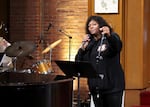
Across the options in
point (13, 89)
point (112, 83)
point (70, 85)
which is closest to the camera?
point (13, 89)

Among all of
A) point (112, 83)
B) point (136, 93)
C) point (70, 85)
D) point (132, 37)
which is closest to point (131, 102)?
point (136, 93)

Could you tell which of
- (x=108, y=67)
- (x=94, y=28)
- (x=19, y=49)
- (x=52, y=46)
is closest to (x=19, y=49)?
(x=19, y=49)

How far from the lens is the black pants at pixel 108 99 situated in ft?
16.3

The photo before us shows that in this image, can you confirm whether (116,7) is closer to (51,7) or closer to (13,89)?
(51,7)

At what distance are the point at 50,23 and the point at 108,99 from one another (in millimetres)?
3502

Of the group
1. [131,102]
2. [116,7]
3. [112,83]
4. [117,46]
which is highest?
[116,7]

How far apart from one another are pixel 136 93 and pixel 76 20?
179 cm

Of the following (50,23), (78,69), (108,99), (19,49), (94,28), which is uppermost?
(50,23)

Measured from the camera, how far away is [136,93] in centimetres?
732

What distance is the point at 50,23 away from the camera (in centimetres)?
819

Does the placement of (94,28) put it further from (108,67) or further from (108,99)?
(108,99)

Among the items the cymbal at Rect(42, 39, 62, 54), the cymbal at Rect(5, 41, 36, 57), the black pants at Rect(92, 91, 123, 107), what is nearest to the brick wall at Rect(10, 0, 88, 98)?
the cymbal at Rect(42, 39, 62, 54)

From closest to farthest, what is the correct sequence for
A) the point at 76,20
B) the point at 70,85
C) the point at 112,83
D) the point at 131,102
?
the point at 70,85
the point at 112,83
the point at 131,102
the point at 76,20

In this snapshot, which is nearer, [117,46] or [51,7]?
[117,46]
